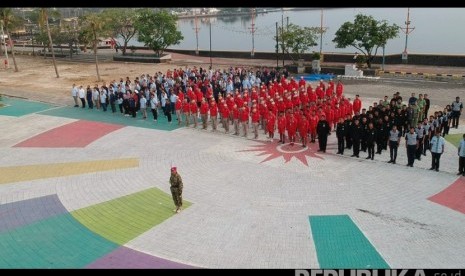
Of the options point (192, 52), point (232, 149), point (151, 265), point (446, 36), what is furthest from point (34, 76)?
point (446, 36)

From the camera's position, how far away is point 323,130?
15484 mm

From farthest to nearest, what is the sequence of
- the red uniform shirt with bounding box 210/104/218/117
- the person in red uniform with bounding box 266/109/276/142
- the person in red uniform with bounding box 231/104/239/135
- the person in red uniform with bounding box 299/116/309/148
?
the red uniform shirt with bounding box 210/104/218/117 → the person in red uniform with bounding box 231/104/239/135 → the person in red uniform with bounding box 266/109/276/142 → the person in red uniform with bounding box 299/116/309/148

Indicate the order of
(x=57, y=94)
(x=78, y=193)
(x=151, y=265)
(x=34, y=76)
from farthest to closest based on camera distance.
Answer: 1. (x=34, y=76)
2. (x=57, y=94)
3. (x=78, y=193)
4. (x=151, y=265)

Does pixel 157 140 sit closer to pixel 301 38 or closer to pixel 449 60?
pixel 301 38

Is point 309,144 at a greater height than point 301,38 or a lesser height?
lesser

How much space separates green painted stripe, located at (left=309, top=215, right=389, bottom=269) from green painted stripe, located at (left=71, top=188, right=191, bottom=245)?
3867 millimetres

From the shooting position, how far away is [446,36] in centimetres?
9488

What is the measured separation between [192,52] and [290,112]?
3696 cm

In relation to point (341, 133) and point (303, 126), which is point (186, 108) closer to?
point (303, 126)

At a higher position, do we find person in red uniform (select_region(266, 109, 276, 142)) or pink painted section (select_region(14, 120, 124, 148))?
person in red uniform (select_region(266, 109, 276, 142))

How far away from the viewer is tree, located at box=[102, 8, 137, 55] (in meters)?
46.6

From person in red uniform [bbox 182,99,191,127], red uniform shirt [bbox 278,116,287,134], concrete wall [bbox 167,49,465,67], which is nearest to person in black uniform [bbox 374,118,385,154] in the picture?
red uniform shirt [bbox 278,116,287,134]

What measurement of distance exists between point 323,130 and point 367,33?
19309 mm

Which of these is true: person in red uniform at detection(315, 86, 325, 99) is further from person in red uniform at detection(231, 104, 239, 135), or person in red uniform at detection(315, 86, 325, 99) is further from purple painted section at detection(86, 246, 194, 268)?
purple painted section at detection(86, 246, 194, 268)
